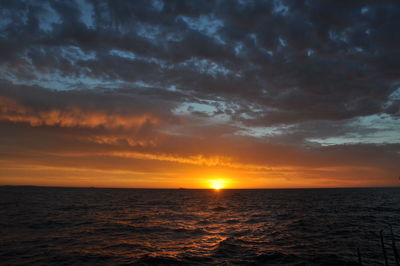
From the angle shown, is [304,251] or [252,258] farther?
[304,251]

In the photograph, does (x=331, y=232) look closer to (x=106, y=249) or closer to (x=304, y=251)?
(x=304, y=251)

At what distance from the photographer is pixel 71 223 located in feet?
107

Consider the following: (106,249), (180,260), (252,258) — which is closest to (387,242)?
(252,258)

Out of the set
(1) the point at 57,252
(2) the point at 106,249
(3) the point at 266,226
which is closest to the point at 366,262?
(3) the point at 266,226

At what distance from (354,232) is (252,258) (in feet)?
54.0

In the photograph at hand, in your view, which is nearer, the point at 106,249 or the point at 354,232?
the point at 106,249

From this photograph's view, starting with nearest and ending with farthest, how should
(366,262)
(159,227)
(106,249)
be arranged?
(366,262), (106,249), (159,227)

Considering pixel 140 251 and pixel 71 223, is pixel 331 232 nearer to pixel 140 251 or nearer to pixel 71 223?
pixel 140 251

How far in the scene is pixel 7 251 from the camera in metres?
19.3

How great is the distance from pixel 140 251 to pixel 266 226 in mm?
18783

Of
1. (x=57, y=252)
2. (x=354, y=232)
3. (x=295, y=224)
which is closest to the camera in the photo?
(x=57, y=252)

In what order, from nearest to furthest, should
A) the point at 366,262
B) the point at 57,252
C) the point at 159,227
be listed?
1. the point at 366,262
2. the point at 57,252
3. the point at 159,227

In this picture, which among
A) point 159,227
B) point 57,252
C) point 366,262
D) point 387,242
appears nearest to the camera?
point 366,262

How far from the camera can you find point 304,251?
69.2 feet
